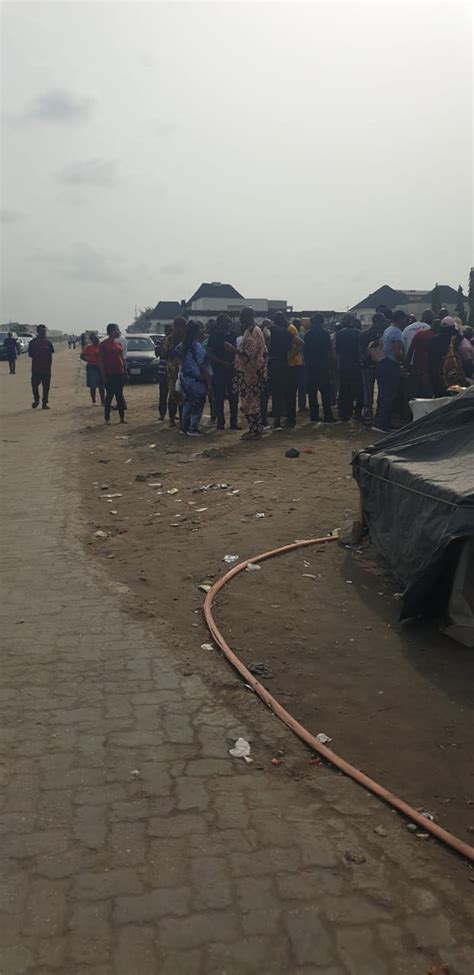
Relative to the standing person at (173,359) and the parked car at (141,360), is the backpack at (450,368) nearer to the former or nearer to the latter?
the standing person at (173,359)

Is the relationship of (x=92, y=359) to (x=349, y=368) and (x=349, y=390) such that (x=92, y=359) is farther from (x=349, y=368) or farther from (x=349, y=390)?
(x=349, y=368)

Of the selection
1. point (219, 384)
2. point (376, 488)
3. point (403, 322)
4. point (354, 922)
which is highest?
point (403, 322)

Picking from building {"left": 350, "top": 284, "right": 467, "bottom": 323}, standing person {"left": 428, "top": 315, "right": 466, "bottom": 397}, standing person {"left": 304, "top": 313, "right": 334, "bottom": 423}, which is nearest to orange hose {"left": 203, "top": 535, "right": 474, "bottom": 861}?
standing person {"left": 428, "top": 315, "right": 466, "bottom": 397}

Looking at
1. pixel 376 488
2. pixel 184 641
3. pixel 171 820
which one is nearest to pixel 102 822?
pixel 171 820

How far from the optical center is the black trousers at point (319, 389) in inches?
482

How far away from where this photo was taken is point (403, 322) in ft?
36.6

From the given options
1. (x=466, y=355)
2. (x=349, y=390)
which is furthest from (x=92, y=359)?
(x=466, y=355)

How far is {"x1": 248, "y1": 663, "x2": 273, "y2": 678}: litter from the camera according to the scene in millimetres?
4266

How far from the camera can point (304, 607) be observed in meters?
5.23

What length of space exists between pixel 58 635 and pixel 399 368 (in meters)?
7.57

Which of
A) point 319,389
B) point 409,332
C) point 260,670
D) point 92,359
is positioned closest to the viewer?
point 260,670

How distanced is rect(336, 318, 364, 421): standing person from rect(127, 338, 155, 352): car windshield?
15.0 meters

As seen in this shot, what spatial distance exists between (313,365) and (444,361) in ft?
7.44

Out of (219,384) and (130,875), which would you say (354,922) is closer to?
(130,875)
